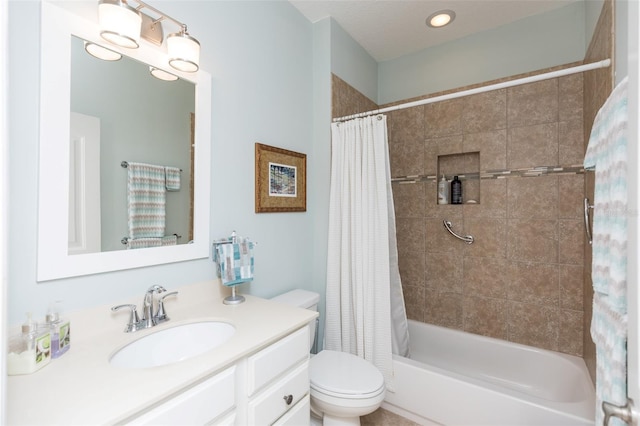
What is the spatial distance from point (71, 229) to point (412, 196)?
2.32m

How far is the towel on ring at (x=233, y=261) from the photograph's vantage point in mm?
1443

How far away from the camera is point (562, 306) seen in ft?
6.66

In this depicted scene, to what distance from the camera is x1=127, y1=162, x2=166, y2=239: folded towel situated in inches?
48.9

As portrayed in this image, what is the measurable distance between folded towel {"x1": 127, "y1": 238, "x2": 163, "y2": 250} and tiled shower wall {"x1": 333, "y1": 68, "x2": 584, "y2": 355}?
1537 millimetres

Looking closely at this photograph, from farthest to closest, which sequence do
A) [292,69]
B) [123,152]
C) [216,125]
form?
[292,69]
[216,125]
[123,152]

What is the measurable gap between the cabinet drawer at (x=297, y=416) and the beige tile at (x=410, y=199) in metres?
1.76

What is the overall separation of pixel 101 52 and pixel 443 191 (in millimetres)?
2356

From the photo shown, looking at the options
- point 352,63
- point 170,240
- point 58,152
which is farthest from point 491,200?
point 58,152

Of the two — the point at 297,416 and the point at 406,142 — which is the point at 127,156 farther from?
the point at 406,142

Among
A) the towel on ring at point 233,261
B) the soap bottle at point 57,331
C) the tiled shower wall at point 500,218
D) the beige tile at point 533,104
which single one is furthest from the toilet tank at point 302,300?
the beige tile at point 533,104

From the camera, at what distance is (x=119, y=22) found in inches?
41.7

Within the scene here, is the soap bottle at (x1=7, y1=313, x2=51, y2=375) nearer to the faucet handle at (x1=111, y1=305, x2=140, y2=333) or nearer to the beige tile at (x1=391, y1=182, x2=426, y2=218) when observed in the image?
the faucet handle at (x1=111, y1=305, x2=140, y2=333)

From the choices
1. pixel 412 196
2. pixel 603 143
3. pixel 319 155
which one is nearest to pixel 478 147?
pixel 412 196

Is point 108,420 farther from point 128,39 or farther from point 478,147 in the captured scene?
→ point 478,147
